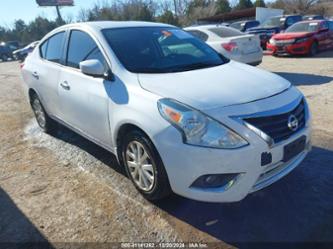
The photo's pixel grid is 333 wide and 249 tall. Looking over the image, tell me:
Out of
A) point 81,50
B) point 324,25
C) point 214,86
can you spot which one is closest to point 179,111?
point 214,86

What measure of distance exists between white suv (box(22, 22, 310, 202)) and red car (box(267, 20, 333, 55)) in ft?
32.2

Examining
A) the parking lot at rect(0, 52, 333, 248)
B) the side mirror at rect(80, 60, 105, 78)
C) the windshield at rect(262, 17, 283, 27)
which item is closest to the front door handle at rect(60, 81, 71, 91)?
the side mirror at rect(80, 60, 105, 78)

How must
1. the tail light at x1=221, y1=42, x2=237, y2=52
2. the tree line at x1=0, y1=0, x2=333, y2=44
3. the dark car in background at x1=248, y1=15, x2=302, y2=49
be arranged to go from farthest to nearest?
1. the tree line at x1=0, y1=0, x2=333, y2=44
2. the dark car in background at x1=248, y1=15, x2=302, y2=49
3. the tail light at x1=221, y1=42, x2=237, y2=52

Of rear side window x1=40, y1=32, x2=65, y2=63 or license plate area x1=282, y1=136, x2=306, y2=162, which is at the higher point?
rear side window x1=40, y1=32, x2=65, y2=63

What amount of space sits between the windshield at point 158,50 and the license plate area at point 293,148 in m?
1.29

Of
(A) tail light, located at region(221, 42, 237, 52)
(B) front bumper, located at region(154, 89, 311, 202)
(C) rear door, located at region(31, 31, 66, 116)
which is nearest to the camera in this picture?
(B) front bumper, located at region(154, 89, 311, 202)

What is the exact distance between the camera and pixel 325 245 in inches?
98.6

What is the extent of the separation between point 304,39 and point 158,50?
10767 mm

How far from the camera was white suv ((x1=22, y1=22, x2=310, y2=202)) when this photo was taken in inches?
100

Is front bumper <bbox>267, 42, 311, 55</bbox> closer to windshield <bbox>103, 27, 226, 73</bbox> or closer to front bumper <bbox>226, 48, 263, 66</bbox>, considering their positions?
front bumper <bbox>226, 48, 263, 66</bbox>

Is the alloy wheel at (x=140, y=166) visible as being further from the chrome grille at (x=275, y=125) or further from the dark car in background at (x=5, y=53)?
the dark car in background at (x=5, y=53)

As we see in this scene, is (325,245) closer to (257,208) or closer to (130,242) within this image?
(257,208)

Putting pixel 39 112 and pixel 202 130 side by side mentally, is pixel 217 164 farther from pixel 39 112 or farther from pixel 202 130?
pixel 39 112

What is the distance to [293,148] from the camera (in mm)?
2830
